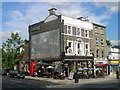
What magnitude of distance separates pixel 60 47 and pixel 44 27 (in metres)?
6.60

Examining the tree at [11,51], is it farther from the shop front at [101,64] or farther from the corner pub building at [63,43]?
the shop front at [101,64]

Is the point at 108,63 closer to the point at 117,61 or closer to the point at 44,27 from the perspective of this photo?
the point at 117,61

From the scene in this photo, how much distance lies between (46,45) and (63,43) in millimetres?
4923

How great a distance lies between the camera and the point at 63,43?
29359 millimetres

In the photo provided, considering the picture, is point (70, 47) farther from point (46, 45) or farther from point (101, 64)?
point (101, 64)

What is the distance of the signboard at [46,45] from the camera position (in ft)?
101

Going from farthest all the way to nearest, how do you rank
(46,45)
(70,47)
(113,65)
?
(113,65) < (46,45) < (70,47)

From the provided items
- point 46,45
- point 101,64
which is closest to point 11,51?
point 46,45

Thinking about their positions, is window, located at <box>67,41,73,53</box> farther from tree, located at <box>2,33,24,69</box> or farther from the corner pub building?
tree, located at <box>2,33,24,69</box>

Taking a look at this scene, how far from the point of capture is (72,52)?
3036cm

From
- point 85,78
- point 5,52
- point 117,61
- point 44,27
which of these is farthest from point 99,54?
point 5,52

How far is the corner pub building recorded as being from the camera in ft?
97.1

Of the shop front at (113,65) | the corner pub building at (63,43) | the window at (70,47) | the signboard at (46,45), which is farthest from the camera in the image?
the shop front at (113,65)

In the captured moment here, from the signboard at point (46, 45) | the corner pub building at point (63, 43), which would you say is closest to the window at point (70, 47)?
the corner pub building at point (63, 43)
